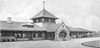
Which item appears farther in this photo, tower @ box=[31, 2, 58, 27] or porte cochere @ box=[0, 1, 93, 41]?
tower @ box=[31, 2, 58, 27]

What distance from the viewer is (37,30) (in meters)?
35.3

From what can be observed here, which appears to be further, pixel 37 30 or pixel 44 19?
pixel 44 19

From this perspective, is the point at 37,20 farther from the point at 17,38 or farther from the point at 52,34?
the point at 17,38

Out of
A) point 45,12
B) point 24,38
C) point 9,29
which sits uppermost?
point 45,12

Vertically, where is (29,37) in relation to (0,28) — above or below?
below

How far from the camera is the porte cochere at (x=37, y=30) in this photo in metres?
32.7

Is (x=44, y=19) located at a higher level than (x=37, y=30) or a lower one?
higher

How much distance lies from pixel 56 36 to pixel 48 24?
493 cm

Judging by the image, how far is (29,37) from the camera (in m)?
35.5

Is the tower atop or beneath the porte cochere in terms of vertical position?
atop

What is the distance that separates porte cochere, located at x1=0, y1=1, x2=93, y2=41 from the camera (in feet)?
107

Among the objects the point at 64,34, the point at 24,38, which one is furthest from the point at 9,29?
the point at 64,34

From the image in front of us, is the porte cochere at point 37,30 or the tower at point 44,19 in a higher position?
the tower at point 44,19

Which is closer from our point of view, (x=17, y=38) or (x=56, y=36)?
(x=17, y=38)
